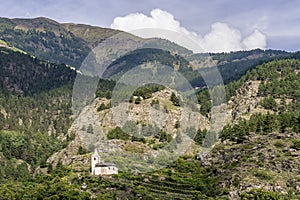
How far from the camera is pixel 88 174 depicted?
133625mm

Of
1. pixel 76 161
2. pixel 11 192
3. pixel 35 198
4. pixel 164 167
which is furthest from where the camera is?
pixel 76 161

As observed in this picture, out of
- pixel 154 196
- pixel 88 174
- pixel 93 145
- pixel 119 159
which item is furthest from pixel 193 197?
pixel 93 145

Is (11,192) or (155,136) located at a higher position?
(155,136)

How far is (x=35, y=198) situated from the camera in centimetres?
11525

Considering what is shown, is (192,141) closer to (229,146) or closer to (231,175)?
(229,146)

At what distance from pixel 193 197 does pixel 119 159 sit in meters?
41.9

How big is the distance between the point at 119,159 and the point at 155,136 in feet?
132

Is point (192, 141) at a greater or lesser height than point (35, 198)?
greater

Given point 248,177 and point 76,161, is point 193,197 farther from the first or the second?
point 76,161

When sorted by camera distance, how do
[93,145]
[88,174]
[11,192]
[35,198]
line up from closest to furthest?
1. [35,198]
2. [11,192]
3. [88,174]
4. [93,145]

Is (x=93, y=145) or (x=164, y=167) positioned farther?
(x=93, y=145)

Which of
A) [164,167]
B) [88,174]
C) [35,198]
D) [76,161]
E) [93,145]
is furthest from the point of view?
[93,145]

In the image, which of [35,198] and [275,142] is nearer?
[35,198]

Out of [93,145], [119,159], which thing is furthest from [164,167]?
[93,145]
